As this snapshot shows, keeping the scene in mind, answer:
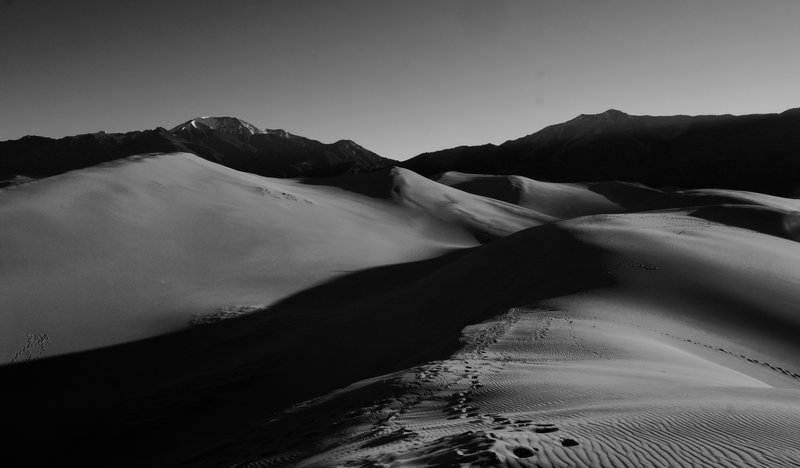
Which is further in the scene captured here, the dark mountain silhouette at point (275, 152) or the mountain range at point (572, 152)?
the dark mountain silhouette at point (275, 152)

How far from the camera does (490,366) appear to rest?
7.02 metres

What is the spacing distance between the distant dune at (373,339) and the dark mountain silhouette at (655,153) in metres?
63.5

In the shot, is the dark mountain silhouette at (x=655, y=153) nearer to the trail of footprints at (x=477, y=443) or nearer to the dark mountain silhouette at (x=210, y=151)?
the dark mountain silhouette at (x=210, y=151)

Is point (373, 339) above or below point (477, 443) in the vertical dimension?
below

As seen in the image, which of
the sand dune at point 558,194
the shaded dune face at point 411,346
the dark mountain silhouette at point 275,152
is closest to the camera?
the shaded dune face at point 411,346

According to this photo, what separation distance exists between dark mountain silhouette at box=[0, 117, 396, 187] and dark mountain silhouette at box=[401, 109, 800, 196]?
3882 centimetres

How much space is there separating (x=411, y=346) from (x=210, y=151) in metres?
170

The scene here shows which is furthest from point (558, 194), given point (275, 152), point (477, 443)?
point (275, 152)

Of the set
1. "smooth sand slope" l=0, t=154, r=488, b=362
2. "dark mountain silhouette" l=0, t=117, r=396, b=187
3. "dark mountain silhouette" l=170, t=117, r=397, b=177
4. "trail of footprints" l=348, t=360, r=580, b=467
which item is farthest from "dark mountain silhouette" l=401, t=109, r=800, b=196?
Answer: "trail of footprints" l=348, t=360, r=580, b=467

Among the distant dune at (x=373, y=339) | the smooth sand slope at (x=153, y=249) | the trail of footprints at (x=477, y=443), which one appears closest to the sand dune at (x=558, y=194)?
the smooth sand slope at (x=153, y=249)

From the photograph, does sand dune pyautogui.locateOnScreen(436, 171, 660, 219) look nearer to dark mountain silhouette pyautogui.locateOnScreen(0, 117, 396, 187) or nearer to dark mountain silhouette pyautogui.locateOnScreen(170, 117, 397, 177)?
dark mountain silhouette pyautogui.locateOnScreen(0, 117, 396, 187)

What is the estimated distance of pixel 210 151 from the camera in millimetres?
164125

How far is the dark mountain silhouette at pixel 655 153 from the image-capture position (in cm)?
7800

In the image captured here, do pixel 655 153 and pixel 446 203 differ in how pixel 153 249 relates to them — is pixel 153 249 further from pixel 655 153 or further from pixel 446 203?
pixel 655 153
